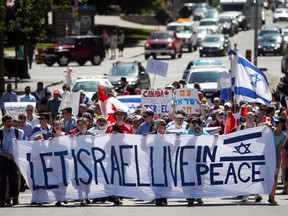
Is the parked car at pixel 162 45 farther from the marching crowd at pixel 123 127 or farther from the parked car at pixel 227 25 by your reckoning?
the marching crowd at pixel 123 127

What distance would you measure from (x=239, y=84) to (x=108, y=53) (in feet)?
154

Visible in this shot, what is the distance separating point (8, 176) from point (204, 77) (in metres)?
18.0

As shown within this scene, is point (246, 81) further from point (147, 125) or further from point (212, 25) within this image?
point (212, 25)

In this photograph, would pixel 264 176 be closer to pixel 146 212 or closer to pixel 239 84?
pixel 146 212

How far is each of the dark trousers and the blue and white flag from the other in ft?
18.9

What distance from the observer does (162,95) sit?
24375mm

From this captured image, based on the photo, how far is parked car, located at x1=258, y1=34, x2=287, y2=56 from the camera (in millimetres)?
63875

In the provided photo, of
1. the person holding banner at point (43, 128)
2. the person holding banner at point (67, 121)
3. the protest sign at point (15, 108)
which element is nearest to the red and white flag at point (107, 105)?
the person holding banner at point (67, 121)

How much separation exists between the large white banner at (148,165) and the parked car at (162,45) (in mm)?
43022

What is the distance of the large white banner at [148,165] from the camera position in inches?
723

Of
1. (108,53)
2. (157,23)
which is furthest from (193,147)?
(157,23)

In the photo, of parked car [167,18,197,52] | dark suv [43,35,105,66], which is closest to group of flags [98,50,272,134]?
dark suv [43,35,105,66]

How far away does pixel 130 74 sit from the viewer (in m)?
40.7

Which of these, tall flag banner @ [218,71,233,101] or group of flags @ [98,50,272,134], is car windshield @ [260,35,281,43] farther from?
group of flags @ [98,50,272,134]
